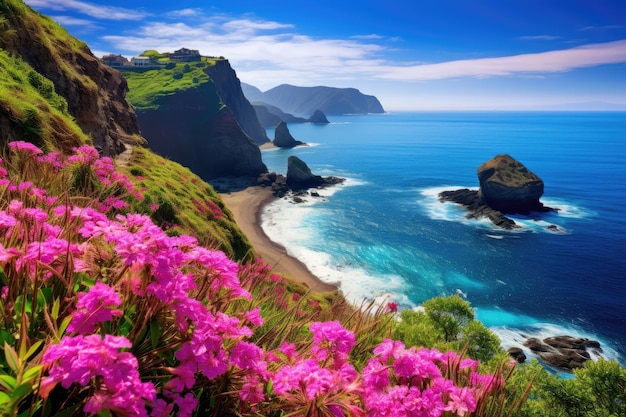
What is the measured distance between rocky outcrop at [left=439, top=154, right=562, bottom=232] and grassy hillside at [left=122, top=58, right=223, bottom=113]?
75.5 meters

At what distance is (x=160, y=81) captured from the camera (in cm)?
11100

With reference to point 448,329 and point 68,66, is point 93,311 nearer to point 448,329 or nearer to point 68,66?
point 448,329

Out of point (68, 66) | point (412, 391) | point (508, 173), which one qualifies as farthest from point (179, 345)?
point (508, 173)

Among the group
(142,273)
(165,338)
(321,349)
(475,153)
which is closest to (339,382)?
(321,349)

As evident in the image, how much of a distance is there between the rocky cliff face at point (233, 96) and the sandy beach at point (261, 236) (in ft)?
248

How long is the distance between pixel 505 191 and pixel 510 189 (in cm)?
90

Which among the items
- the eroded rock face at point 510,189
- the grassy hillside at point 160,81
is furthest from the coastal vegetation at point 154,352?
the grassy hillside at point 160,81

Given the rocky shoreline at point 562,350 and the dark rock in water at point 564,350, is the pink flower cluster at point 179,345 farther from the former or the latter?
the dark rock in water at point 564,350

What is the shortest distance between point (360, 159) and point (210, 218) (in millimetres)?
109454

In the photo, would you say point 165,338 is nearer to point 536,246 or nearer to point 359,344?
point 359,344

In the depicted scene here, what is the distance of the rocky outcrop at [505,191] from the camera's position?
216 ft

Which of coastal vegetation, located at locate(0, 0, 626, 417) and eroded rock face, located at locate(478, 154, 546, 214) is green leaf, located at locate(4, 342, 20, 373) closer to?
coastal vegetation, located at locate(0, 0, 626, 417)

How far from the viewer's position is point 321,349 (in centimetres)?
289

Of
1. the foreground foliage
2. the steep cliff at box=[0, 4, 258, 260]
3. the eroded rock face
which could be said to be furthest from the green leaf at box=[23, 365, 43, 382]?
the eroded rock face
